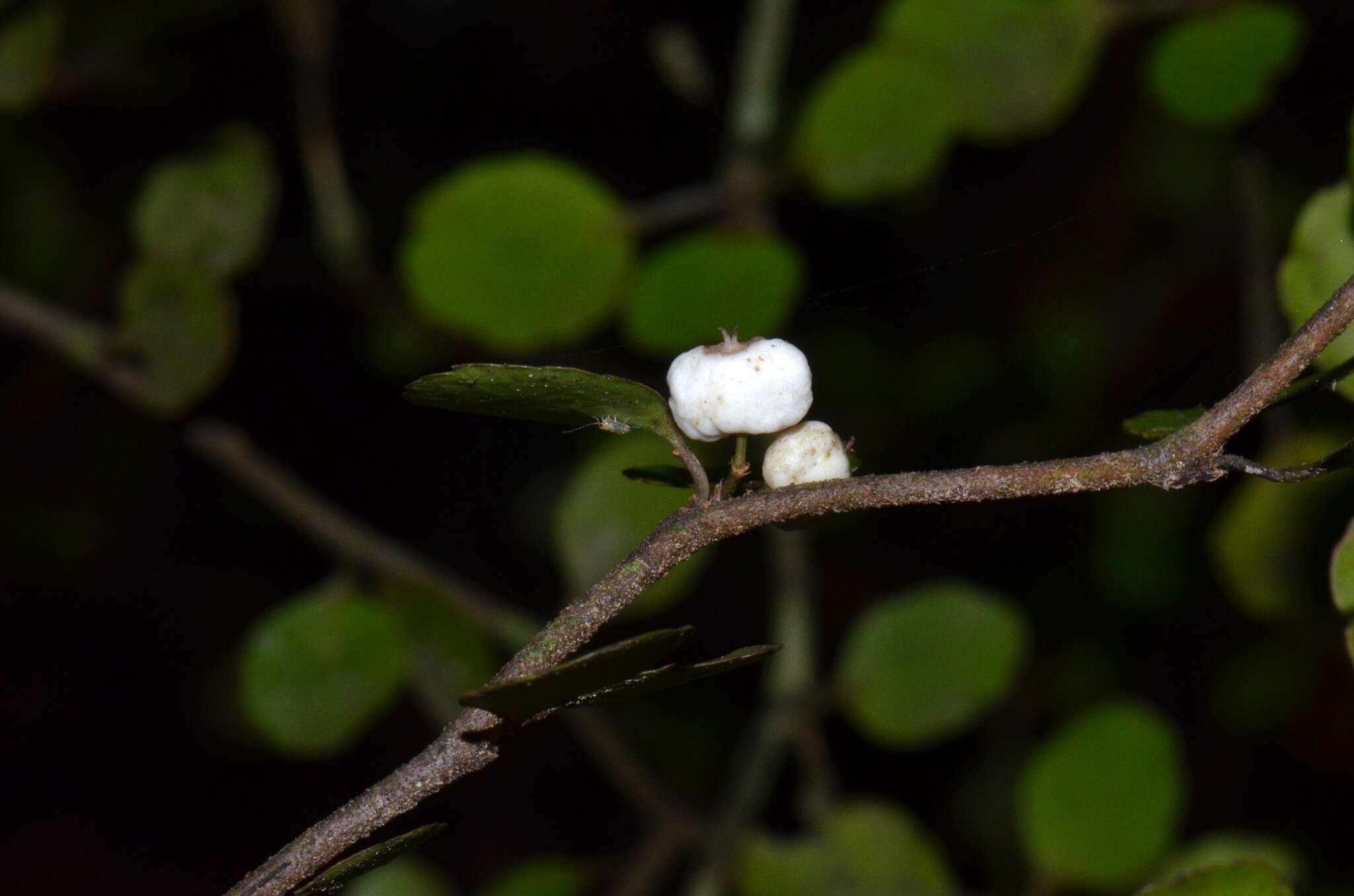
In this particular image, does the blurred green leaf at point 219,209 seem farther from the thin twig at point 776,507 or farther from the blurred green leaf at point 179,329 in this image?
the thin twig at point 776,507

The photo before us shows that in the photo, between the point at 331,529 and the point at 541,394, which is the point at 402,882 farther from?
the point at 541,394

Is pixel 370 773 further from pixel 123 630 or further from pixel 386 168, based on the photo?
pixel 386 168

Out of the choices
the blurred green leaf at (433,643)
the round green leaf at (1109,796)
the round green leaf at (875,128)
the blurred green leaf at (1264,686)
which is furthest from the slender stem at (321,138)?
the blurred green leaf at (1264,686)

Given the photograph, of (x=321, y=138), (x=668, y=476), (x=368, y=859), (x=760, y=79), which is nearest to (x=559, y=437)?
(x=321, y=138)

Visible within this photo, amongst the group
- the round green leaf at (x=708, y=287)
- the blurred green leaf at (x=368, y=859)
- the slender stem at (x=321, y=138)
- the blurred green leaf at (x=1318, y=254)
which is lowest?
the blurred green leaf at (x=368, y=859)

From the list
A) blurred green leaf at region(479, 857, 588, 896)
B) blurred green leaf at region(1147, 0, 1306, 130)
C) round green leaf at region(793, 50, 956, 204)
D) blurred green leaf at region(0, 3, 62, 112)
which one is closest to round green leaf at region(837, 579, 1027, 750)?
blurred green leaf at region(479, 857, 588, 896)

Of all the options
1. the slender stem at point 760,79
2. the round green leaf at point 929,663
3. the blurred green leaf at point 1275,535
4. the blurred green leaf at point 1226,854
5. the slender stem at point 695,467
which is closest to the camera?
the slender stem at point 695,467

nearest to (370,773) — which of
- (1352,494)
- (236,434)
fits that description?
(236,434)
